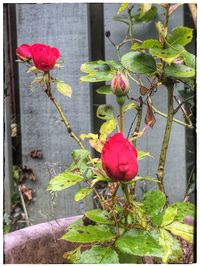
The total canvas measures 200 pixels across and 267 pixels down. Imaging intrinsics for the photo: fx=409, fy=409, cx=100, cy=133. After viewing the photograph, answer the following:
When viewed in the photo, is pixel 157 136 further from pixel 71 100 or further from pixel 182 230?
pixel 182 230

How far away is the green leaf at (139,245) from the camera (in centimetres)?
48

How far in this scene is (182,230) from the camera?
0.49 metres

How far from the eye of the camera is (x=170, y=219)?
509mm

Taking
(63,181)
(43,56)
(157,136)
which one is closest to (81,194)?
(63,181)

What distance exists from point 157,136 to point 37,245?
0.43 meters

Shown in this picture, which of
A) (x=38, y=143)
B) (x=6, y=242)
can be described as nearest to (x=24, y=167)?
(x=38, y=143)

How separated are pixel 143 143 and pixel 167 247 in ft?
1.87

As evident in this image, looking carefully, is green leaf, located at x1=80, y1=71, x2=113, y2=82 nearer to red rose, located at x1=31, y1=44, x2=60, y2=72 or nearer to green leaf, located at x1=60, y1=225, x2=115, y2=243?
red rose, located at x1=31, y1=44, x2=60, y2=72

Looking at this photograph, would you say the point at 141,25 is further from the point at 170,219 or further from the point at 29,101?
the point at 170,219

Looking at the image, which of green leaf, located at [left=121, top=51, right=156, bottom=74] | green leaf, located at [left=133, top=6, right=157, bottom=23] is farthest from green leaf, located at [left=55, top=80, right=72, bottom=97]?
green leaf, located at [left=133, top=6, right=157, bottom=23]

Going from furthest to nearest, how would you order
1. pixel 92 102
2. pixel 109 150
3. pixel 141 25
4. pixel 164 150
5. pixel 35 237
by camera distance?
pixel 92 102 < pixel 141 25 < pixel 35 237 < pixel 164 150 < pixel 109 150

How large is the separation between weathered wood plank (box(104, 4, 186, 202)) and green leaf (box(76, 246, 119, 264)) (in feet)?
1.64

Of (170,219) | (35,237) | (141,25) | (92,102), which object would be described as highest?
(141,25)

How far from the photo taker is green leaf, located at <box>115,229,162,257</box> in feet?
1.56
